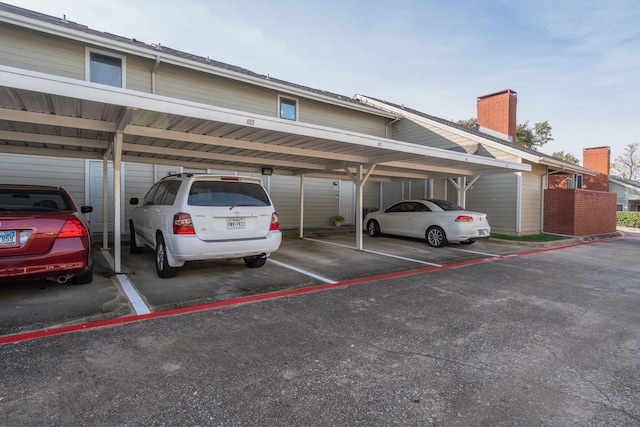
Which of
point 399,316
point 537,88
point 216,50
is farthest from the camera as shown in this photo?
point 537,88

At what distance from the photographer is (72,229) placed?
169 inches

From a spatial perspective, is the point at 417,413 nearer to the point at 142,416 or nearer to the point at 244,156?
the point at 142,416

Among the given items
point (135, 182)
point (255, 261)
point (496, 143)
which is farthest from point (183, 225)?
point (496, 143)

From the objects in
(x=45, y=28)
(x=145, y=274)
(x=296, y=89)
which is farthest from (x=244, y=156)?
(x=45, y=28)

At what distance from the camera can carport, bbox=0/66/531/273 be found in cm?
423

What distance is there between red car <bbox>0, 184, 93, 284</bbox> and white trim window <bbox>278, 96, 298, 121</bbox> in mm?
9258

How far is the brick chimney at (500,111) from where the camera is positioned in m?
16.8

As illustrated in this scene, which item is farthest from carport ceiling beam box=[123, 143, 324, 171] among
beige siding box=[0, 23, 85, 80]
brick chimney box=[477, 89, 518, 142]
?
brick chimney box=[477, 89, 518, 142]

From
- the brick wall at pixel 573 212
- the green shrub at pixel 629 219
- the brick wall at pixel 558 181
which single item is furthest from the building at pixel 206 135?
the green shrub at pixel 629 219

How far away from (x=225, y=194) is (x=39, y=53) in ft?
26.6

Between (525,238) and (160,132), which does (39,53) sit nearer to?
(160,132)

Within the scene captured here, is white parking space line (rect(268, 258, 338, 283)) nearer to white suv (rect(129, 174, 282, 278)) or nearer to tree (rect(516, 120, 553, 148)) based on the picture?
white suv (rect(129, 174, 282, 278))

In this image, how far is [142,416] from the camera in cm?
211

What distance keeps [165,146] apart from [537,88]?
16655 millimetres
